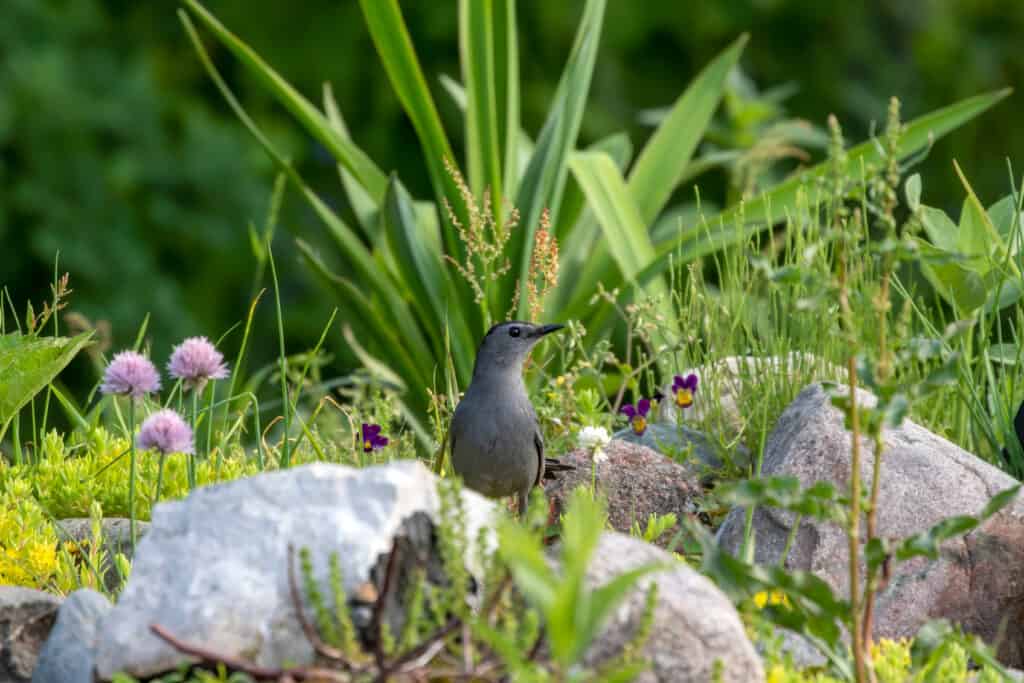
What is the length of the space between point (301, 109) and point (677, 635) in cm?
341

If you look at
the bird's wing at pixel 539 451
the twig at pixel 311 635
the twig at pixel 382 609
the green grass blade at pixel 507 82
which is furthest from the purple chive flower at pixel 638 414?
the twig at pixel 311 635

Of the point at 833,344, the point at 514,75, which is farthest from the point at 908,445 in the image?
the point at 514,75

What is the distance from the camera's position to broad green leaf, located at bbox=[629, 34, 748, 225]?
217 inches

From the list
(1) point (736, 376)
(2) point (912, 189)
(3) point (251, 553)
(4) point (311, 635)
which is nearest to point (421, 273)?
(1) point (736, 376)

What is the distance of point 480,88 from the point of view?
5258mm

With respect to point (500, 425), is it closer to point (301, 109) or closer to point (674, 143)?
point (301, 109)

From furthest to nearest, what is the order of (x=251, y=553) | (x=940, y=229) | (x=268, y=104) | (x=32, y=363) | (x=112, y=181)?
(x=268, y=104) → (x=112, y=181) → (x=940, y=229) → (x=32, y=363) → (x=251, y=553)

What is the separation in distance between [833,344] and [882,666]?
5.32 ft

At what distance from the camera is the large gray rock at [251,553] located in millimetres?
2162

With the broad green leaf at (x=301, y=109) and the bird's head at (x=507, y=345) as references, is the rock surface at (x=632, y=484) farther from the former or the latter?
the broad green leaf at (x=301, y=109)

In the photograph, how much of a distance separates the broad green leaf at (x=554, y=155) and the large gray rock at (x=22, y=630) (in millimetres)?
2289

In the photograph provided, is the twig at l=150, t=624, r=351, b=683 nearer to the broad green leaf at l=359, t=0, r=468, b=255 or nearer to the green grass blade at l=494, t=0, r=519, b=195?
the broad green leaf at l=359, t=0, r=468, b=255

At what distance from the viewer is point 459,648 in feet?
7.00

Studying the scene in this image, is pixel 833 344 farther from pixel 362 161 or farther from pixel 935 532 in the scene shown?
pixel 362 161
